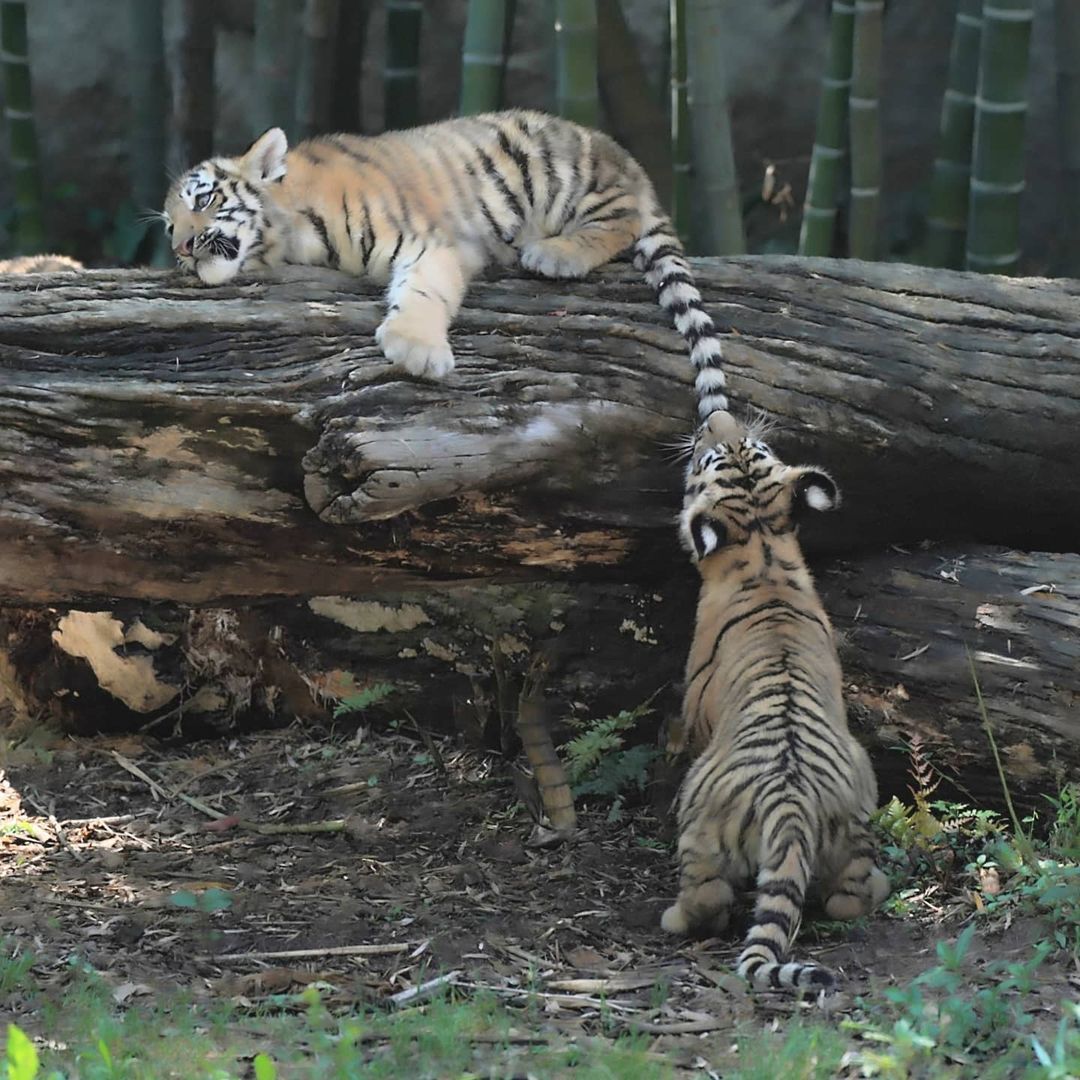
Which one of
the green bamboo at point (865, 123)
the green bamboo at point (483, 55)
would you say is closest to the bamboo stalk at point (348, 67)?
the green bamboo at point (483, 55)

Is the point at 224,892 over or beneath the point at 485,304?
beneath

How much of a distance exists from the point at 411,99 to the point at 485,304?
3.95 metres

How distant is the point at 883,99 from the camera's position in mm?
9234

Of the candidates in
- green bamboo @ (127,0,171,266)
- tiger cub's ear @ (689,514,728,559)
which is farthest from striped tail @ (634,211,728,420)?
green bamboo @ (127,0,171,266)

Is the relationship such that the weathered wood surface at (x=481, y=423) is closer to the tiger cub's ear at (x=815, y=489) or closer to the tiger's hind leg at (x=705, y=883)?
the tiger cub's ear at (x=815, y=489)

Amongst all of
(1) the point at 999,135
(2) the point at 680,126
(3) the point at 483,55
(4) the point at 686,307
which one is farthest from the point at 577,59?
(4) the point at 686,307

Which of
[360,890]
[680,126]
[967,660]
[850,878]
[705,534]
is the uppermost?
[680,126]

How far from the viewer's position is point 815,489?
386 centimetres

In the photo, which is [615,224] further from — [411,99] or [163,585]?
[411,99]

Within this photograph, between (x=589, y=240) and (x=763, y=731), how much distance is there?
176 centimetres

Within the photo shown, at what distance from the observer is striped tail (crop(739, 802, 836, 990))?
10.0 feet

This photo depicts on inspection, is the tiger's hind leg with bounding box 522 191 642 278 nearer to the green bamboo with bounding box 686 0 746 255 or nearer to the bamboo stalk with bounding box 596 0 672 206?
the green bamboo with bounding box 686 0 746 255

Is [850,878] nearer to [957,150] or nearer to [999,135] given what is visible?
[999,135]

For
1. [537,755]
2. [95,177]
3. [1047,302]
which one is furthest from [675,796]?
[95,177]
